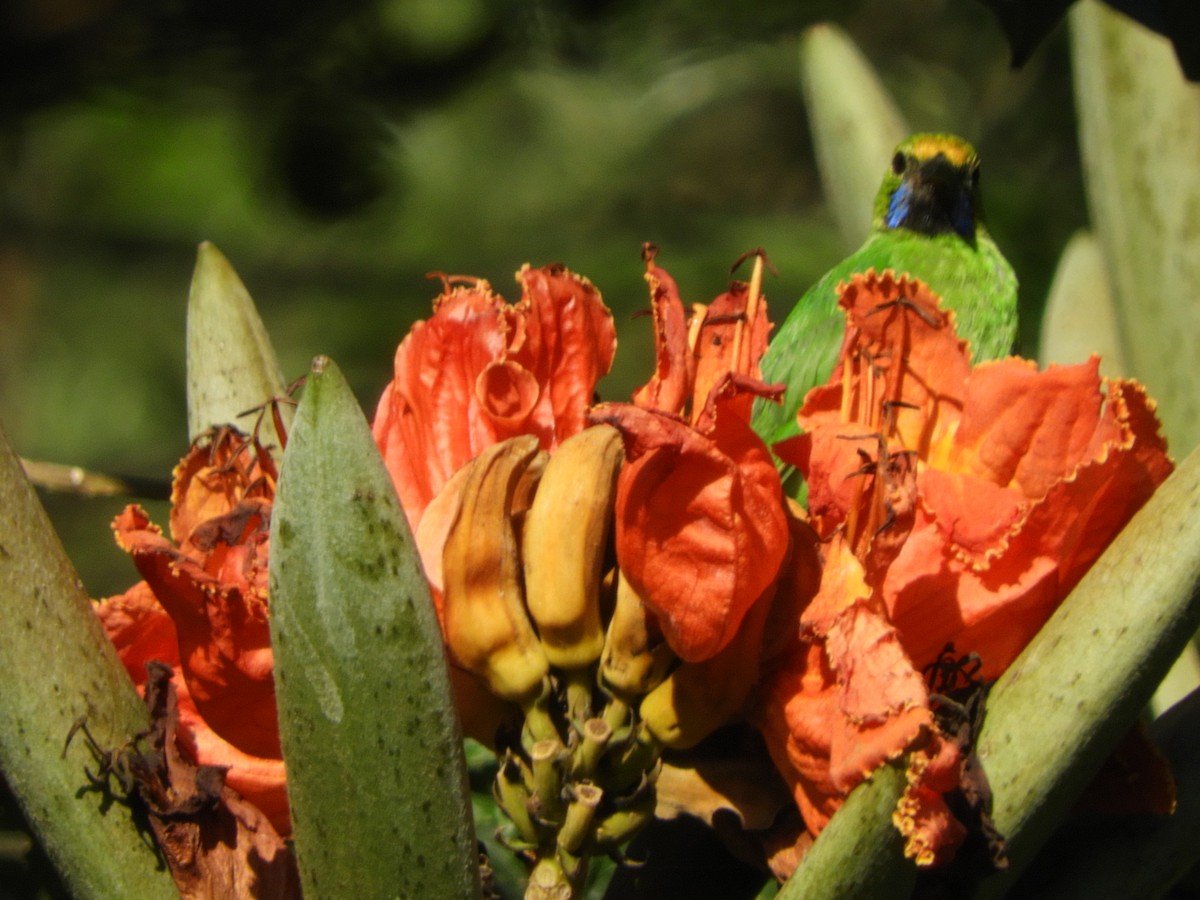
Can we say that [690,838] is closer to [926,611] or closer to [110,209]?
[926,611]

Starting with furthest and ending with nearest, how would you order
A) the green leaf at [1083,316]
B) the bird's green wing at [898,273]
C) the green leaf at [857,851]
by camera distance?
the bird's green wing at [898,273] < the green leaf at [1083,316] < the green leaf at [857,851]

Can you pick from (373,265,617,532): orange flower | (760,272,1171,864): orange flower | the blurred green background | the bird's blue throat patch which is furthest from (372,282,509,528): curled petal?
the bird's blue throat patch

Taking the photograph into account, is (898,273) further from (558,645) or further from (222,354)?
A: (558,645)

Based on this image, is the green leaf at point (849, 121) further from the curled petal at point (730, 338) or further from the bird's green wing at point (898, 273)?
the curled petal at point (730, 338)

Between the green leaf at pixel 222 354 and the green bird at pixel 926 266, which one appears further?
the green bird at pixel 926 266

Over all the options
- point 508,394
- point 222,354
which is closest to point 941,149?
point 222,354

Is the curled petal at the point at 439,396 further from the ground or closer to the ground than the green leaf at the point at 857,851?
further from the ground

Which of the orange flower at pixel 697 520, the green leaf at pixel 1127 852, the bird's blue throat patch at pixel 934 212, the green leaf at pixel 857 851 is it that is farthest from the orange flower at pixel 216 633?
the bird's blue throat patch at pixel 934 212
